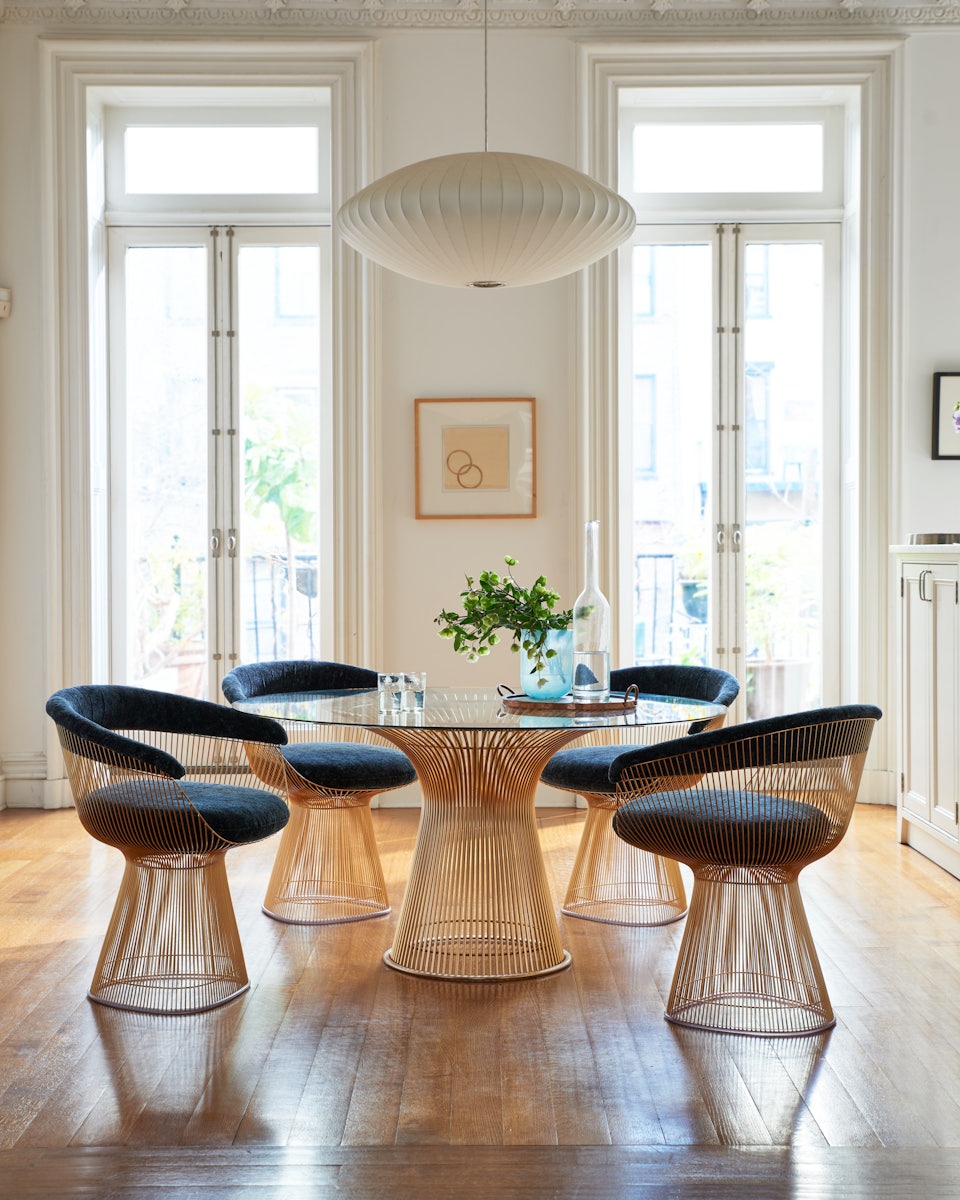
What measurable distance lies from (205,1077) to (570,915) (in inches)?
60.2

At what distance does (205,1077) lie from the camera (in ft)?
8.39

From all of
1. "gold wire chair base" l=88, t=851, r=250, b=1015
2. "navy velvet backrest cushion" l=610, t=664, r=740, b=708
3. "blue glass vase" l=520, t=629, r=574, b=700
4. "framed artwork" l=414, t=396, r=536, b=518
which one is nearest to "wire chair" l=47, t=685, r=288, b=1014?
"gold wire chair base" l=88, t=851, r=250, b=1015

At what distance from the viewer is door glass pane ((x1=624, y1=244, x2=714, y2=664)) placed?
573 centimetres

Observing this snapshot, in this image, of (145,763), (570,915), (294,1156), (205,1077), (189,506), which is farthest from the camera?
(189,506)

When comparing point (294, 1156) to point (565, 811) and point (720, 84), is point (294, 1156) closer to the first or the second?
point (565, 811)

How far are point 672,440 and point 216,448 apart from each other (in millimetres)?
2150

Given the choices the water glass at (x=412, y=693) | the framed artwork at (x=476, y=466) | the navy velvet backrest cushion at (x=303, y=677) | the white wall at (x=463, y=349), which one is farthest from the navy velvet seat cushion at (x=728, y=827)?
the framed artwork at (x=476, y=466)

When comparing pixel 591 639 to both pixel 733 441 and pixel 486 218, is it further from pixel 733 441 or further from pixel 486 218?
pixel 733 441

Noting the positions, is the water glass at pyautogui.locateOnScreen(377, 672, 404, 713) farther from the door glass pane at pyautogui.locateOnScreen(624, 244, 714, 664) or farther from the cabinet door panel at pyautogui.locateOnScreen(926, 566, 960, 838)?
the door glass pane at pyautogui.locateOnScreen(624, 244, 714, 664)

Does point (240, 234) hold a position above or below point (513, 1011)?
above

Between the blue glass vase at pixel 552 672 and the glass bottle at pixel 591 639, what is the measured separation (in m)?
0.04

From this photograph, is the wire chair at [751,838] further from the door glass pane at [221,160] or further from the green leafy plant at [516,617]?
the door glass pane at [221,160]

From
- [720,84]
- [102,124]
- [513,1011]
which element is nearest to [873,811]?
[513,1011]

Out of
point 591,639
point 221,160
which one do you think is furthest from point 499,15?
point 591,639
